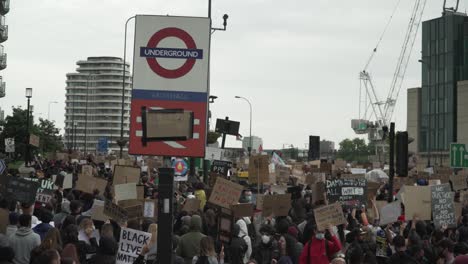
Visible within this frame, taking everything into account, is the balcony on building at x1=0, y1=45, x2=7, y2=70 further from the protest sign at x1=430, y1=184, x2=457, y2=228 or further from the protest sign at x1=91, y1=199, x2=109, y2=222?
the protest sign at x1=430, y1=184, x2=457, y2=228

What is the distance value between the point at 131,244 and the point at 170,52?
293cm

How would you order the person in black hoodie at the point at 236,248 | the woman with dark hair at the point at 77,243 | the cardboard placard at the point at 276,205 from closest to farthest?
the woman with dark hair at the point at 77,243 → the person in black hoodie at the point at 236,248 → the cardboard placard at the point at 276,205

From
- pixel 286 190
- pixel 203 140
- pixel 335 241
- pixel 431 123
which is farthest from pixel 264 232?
pixel 431 123

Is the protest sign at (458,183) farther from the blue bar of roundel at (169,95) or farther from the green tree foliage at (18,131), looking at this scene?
the green tree foliage at (18,131)

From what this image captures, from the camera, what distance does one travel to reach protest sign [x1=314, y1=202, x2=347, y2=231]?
1198 cm

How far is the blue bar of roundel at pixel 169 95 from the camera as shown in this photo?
865 centimetres

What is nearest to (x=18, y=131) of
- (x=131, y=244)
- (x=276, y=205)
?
(x=276, y=205)

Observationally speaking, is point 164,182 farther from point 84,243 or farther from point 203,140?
point 84,243

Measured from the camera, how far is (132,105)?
867 cm

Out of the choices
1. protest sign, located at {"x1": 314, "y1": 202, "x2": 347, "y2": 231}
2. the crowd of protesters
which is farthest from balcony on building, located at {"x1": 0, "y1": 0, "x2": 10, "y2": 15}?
protest sign, located at {"x1": 314, "y1": 202, "x2": 347, "y2": 231}

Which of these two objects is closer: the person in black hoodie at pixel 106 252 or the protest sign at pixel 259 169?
the person in black hoodie at pixel 106 252

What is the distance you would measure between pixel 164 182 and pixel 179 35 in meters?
1.48

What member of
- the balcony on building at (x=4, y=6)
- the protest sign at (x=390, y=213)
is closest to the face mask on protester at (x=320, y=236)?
the protest sign at (x=390, y=213)

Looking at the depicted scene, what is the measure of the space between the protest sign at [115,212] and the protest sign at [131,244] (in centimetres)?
208
